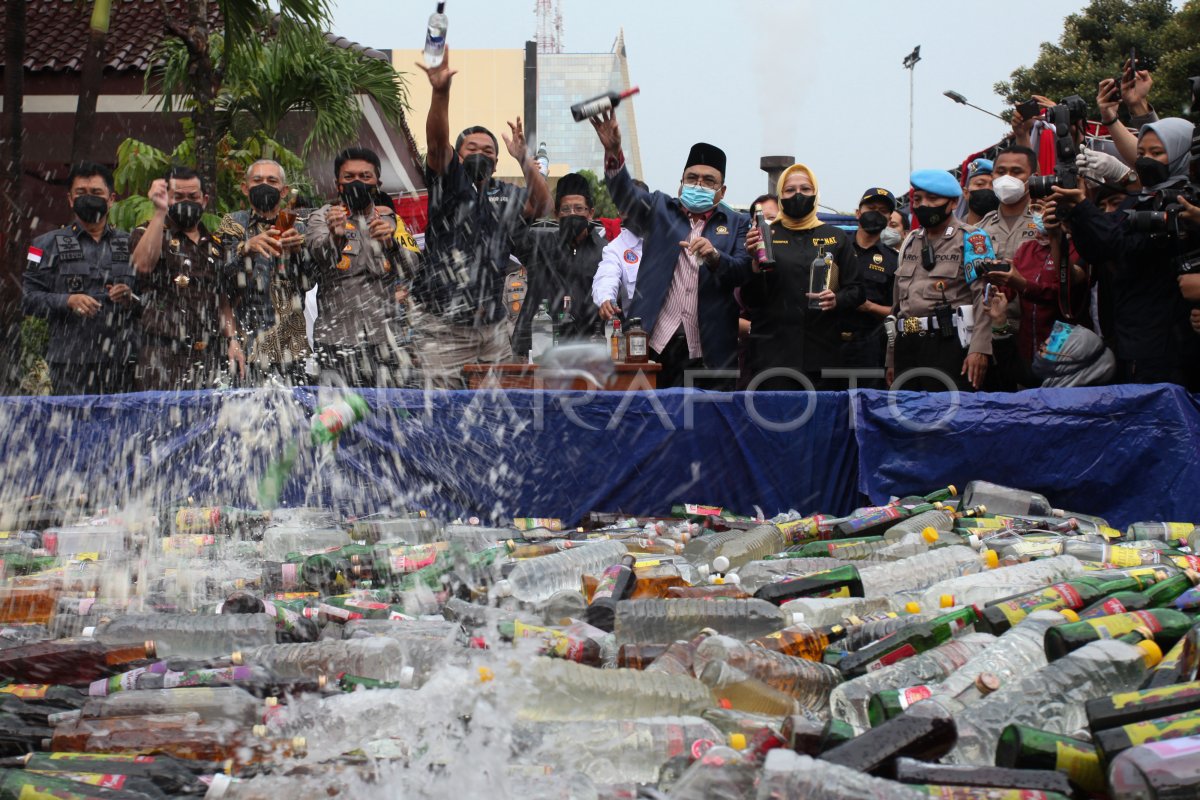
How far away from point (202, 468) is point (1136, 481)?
16.7 ft

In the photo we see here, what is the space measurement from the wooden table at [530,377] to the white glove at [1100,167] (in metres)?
2.76

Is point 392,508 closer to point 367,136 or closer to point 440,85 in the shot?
point 440,85

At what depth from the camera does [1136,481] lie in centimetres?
602

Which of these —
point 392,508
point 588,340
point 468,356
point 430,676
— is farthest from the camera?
point 588,340

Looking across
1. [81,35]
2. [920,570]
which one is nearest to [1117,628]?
[920,570]

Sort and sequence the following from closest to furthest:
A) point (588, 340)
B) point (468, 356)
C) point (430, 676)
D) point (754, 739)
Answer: point (754, 739) < point (430, 676) < point (468, 356) < point (588, 340)

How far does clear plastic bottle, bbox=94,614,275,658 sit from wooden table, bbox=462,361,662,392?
3137 mm

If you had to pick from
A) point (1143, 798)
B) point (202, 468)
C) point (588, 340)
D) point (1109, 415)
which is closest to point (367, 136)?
point (588, 340)

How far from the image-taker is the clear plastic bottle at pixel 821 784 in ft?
8.06

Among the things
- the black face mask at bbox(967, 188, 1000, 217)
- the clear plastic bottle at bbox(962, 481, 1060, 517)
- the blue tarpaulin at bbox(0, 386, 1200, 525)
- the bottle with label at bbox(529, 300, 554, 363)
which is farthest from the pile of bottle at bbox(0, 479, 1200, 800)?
the bottle with label at bbox(529, 300, 554, 363)

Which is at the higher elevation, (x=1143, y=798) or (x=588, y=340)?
(x=588, y=340)

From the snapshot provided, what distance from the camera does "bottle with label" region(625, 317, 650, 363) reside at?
760cm

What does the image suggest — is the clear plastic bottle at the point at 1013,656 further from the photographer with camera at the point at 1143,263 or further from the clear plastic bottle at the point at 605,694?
the photographer with camera at the point at 1143,263

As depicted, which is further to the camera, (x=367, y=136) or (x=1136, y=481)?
(x=367, y=136)
